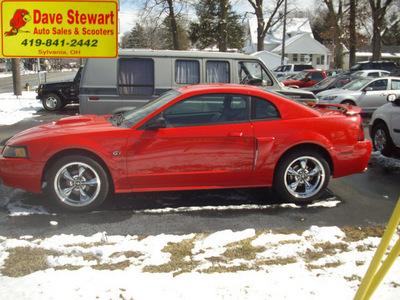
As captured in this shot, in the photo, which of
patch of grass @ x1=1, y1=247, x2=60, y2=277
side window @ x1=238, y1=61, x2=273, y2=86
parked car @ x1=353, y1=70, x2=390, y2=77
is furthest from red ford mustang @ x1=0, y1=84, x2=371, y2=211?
parked car @ x1=353, y1=70, x2=390, y2=77

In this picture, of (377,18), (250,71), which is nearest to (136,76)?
(250,71)

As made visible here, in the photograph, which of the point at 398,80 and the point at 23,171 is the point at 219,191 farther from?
the point at 398,80

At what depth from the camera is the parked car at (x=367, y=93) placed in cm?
1289

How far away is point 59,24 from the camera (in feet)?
11.1

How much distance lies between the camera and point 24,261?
10.7ft

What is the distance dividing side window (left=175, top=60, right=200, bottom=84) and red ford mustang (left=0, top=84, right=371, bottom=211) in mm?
2955

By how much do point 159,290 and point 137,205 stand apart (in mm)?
2035

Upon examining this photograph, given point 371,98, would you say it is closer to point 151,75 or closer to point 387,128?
point 387,128

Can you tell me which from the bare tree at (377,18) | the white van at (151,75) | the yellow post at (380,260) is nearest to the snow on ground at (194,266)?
the yellow post at (380,260)

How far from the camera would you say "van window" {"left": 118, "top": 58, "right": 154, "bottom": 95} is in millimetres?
7535

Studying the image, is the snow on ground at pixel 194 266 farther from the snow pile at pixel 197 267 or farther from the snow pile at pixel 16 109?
the snow pile at pixel 16 109

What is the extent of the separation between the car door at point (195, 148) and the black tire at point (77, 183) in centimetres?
38

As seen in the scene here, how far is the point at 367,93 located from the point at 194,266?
38.5 ft

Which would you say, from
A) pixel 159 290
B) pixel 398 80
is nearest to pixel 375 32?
pixel 398 80
